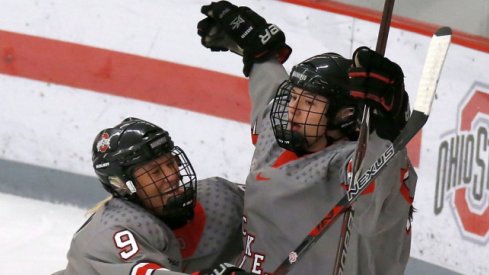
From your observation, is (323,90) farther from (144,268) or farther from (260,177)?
(144,268)

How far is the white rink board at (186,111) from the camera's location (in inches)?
145

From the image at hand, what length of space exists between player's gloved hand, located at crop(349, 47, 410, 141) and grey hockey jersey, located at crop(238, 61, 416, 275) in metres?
0.18

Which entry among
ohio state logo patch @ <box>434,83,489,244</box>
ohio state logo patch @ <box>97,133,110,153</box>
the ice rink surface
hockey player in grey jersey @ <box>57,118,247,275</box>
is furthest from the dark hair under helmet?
the ice rink surface

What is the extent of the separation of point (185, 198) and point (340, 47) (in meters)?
1.25

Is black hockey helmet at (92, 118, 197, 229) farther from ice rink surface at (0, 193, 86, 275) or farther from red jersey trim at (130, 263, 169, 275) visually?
ice rink surface at (0, 193, 86, 275)

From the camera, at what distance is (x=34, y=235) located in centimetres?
400

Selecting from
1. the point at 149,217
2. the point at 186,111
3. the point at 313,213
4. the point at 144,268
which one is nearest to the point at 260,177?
the point at 313,213

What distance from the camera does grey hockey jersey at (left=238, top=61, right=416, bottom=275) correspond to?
2.40 meters

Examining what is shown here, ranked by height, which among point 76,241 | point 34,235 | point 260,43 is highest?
point 260,43

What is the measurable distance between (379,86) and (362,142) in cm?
18

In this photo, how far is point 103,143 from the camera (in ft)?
9.09

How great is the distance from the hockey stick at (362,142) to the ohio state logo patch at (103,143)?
67 centimetres

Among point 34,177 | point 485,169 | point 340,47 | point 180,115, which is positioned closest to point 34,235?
point 34,177

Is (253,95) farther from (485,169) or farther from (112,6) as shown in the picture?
(112,6)
